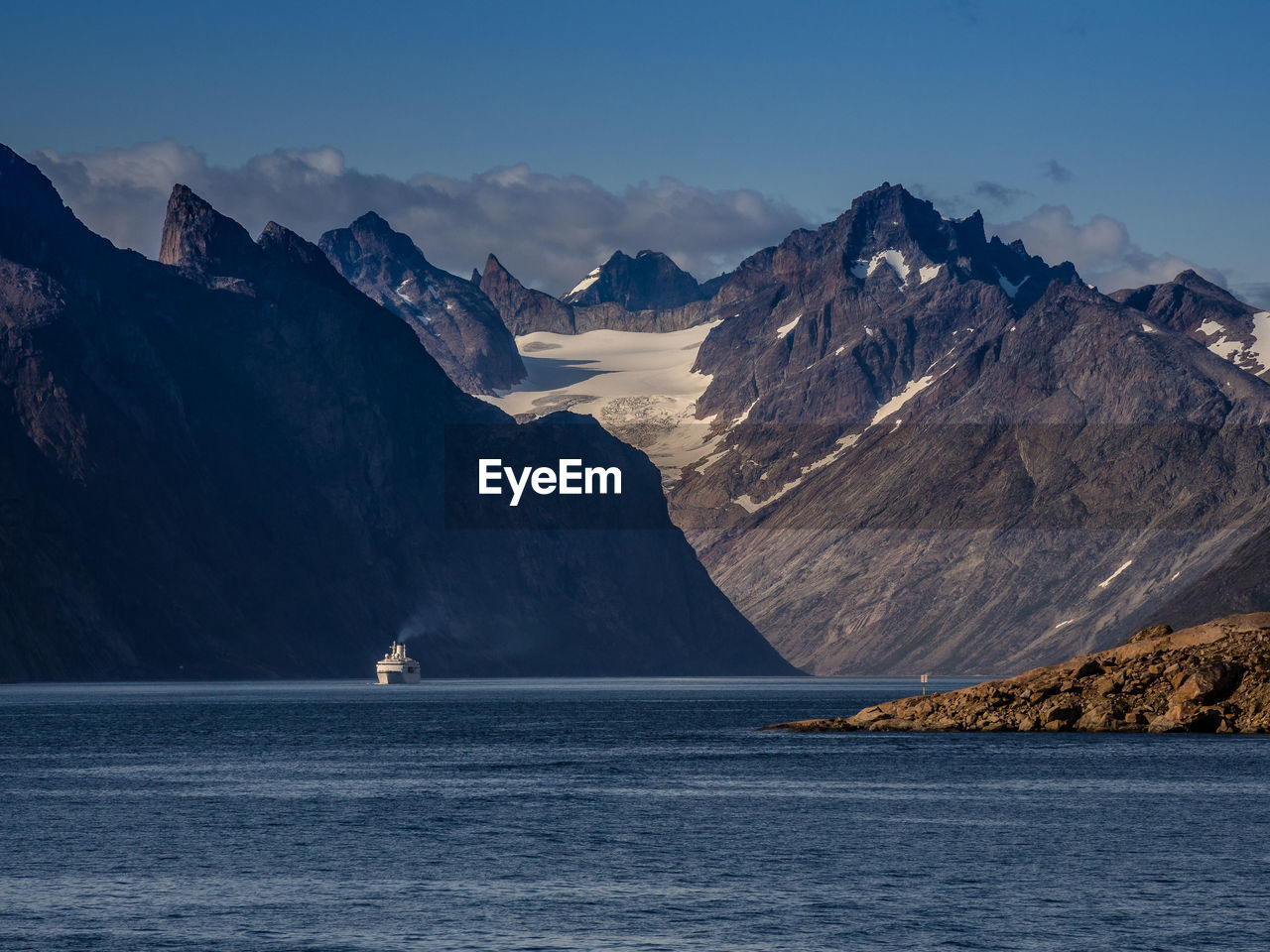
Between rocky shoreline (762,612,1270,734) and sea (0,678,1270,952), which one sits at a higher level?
rocky shoreline (762,612,1270,734)

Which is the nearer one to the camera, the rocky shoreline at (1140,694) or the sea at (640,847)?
the sea at (640,847)

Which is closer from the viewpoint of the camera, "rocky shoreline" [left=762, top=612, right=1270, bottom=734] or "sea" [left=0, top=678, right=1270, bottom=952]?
"sea" [left=0, top=678, right=1270, bottom=952]

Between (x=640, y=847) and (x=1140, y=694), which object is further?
(x=1140, y=694)

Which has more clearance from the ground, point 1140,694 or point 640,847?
point 1140,694

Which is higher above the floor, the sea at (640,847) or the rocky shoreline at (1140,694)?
the rocky shoreline at (1140,694)

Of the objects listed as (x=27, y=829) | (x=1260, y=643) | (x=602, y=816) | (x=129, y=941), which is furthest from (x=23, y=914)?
(x=1260, y=643)
